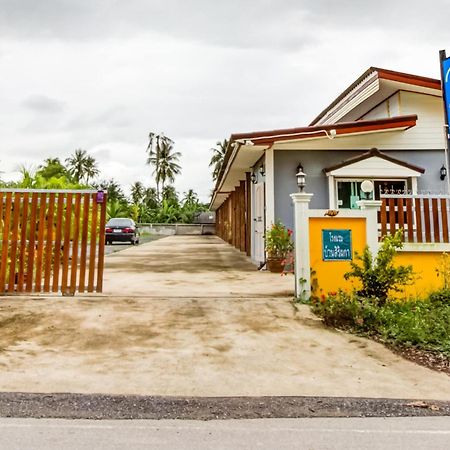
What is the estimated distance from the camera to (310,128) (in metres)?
9.30

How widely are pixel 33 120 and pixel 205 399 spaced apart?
36898mm

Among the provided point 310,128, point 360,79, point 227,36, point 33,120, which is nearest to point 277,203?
point 310,128

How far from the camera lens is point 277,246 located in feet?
30.2

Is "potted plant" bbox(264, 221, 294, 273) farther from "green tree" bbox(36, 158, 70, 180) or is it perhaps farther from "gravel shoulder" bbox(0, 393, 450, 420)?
"green tree" bbox(36, 158, 70, 180)

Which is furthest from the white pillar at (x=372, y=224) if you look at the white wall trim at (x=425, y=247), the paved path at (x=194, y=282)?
the paved path at (x=194, y=282)

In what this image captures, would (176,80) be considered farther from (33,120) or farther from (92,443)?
(33,120)

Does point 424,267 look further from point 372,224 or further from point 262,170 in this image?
point 262,170

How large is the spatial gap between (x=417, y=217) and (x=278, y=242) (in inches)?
141

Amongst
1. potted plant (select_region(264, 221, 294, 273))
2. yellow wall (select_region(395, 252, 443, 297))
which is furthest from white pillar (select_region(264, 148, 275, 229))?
yellow wall (select_region(395, 252, 443, 297))

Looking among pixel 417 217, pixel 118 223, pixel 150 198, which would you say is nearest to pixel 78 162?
pixel 150 198

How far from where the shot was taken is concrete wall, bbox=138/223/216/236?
4456 cm

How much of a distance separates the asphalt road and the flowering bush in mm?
6695

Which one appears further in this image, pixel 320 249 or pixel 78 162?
pixel 78 162

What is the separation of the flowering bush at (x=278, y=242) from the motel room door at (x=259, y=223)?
4.34ft
